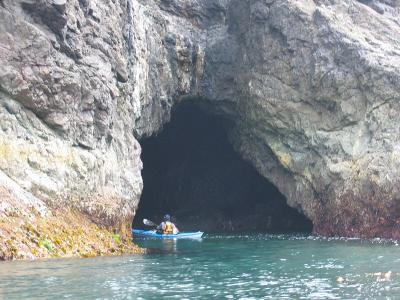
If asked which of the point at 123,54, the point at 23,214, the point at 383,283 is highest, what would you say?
the point at 123,54

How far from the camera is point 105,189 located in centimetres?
Result: 3216

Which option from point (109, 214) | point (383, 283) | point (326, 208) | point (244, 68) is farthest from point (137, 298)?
point (244, 68)

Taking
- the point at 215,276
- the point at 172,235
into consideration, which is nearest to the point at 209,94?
the point at 172,235

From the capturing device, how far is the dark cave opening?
53594 millimetres

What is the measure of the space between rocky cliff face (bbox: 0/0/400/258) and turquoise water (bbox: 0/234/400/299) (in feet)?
15.6

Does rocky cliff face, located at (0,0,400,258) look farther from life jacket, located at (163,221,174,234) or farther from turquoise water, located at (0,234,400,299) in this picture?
life jacket, located at (163,221,174,234)

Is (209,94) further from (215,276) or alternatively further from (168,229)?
(215,276)

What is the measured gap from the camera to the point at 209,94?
4494cm

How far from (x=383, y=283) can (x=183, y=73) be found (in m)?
26.3

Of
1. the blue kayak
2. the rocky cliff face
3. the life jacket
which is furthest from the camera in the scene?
the life jacket

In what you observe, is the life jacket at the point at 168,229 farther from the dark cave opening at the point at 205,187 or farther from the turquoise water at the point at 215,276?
the turquoise water at the point at 215,276

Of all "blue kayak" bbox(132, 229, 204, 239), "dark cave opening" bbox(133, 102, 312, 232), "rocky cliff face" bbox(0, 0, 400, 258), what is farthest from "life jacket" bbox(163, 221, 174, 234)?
"dark cave opening" bbox(133, 102, 312, 232)

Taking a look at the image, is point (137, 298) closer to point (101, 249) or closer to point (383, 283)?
point (383, 283)

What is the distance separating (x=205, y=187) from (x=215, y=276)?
3479 centimetres
